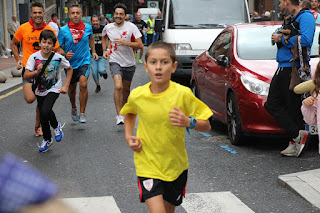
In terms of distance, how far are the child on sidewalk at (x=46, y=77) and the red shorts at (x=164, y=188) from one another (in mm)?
4123

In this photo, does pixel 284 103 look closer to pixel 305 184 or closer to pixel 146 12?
pixel 305 184

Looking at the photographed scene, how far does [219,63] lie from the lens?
7.89m

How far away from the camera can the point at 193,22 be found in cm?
1467

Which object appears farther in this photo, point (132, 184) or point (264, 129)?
point (264, 129)

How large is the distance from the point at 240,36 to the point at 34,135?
10.9ft

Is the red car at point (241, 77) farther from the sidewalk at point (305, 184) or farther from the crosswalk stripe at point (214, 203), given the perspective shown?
the crosswalk stripe at point (214, 203)

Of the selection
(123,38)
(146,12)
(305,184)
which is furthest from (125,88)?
(146,12)

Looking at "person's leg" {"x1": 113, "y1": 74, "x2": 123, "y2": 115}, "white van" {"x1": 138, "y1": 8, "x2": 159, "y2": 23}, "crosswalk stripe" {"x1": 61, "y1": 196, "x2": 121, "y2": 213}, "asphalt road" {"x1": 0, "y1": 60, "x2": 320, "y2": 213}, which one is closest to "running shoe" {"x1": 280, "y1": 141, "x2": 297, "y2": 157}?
"asphalt road" {"x1": 0, "y1": 60, "x2": 320, "y2": 213}

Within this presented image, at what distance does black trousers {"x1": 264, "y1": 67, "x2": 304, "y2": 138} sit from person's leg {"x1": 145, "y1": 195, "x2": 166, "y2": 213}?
375cm

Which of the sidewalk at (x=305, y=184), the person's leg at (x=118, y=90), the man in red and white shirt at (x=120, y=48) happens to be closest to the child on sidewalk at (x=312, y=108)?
the sidewalk at (x=305, y=184)

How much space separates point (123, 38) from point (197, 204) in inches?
195

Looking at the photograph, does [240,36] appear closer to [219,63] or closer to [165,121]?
[219,63]

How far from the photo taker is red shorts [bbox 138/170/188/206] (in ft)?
10.7

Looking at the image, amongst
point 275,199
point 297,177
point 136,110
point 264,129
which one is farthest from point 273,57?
point 136,110
